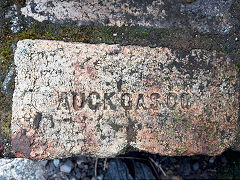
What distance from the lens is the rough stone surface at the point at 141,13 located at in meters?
1.46

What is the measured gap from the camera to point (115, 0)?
1.50 m

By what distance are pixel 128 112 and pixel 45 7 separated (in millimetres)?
798

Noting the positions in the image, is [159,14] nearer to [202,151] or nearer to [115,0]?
[115,0]

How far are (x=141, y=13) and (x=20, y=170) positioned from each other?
1.43 metres

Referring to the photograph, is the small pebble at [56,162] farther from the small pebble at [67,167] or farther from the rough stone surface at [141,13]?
the rough stone surface at [141,13]

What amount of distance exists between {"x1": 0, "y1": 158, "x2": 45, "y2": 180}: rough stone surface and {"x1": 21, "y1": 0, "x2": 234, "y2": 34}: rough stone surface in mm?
1075

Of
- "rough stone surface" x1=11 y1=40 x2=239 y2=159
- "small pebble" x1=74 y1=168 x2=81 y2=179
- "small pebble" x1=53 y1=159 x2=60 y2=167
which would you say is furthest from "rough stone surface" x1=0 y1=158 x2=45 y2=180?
"rough stone surface" x1=11 y1=40 x2=239 y2=159

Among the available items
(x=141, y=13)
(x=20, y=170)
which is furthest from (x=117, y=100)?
(x=20, y=170)

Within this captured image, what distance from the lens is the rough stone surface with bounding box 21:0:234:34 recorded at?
4.81ft

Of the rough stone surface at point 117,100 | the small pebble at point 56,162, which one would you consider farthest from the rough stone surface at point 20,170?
the rough stone surface at point 117,100

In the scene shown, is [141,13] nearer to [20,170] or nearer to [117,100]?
[117,100]

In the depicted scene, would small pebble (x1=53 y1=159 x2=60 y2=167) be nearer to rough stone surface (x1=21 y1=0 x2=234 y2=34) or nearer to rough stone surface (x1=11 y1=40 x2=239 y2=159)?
rough stone surface (x1=11 y1=40 x2=239 y2=159)

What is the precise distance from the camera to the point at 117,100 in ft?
4.58

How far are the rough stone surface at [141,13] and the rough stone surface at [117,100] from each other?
0.18 m
